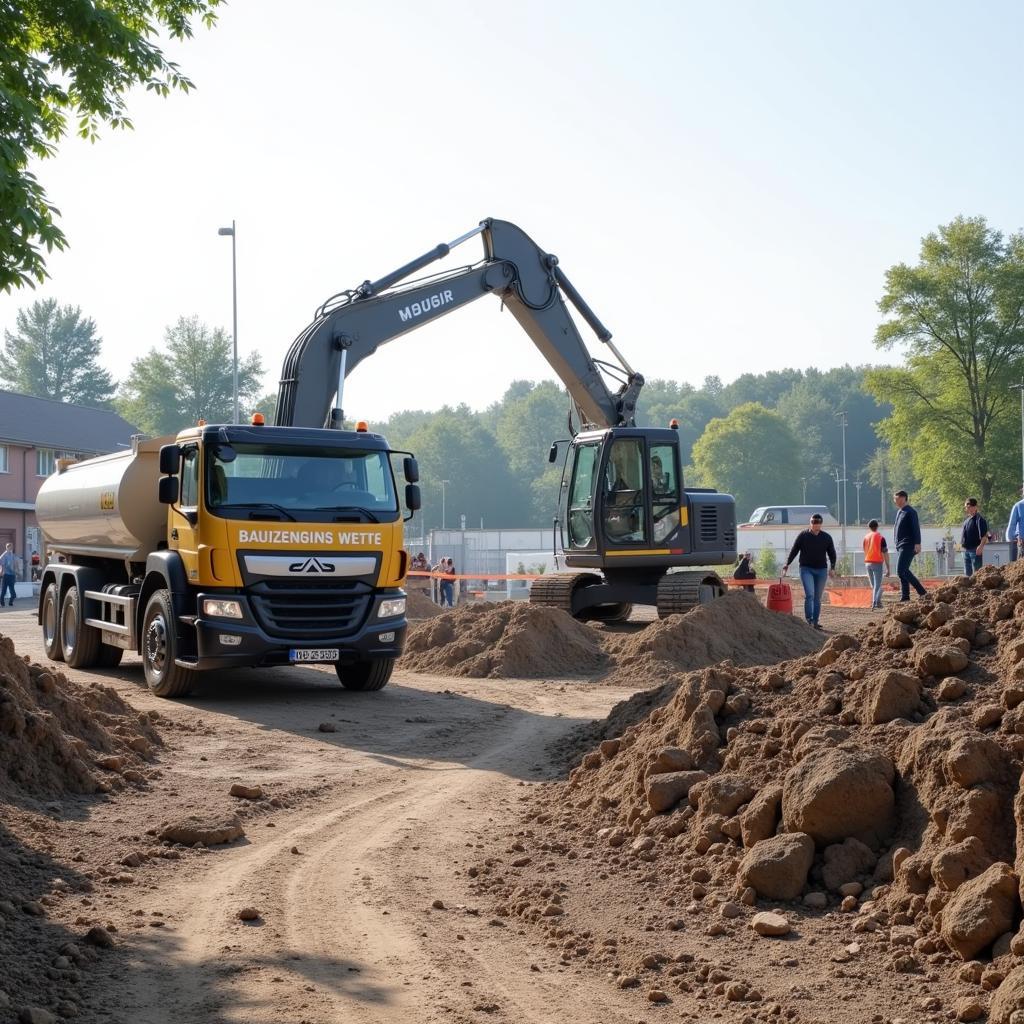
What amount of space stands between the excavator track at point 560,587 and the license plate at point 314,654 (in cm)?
754

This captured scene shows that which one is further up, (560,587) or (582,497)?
(582,497)

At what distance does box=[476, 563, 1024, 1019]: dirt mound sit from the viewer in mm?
5715

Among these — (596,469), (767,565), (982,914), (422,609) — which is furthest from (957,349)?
(982,914)

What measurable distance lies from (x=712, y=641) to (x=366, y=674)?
5.21m

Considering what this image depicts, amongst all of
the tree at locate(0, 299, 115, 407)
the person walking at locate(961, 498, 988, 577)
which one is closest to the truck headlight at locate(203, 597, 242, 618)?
the person walking at locate(961, 498, 988, 577)

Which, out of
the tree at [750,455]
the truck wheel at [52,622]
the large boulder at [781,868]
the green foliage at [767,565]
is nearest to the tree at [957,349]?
the green foliage at [767,565]

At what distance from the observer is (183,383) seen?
109438 mm

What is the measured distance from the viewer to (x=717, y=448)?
12581 centimetres

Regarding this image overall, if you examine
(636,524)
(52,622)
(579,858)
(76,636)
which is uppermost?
(636,524)

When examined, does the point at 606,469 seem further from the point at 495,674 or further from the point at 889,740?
the point at 889,740

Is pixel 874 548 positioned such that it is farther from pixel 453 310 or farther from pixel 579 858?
pixel 579 858

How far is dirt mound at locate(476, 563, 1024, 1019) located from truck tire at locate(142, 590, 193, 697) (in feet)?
21.3

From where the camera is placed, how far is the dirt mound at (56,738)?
29.6 ft

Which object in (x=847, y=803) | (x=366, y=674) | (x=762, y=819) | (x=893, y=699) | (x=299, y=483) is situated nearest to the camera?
(x=847, y=803)
